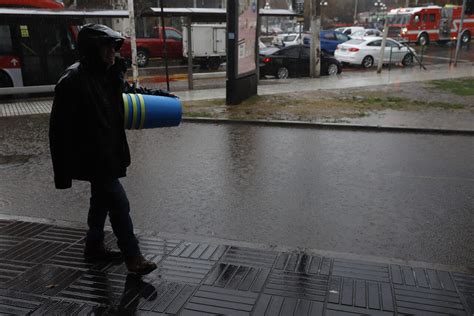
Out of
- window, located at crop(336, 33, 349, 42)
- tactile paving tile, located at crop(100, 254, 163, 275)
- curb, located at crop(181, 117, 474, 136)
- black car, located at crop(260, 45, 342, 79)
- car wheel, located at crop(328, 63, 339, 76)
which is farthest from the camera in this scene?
window, located at crop(336, 33, 349, 42)

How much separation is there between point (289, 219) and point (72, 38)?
1267 cm

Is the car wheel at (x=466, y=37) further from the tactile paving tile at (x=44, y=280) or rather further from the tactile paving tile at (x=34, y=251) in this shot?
the tactile paving tile at (x=44, y=280)

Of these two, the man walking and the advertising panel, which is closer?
the man walking

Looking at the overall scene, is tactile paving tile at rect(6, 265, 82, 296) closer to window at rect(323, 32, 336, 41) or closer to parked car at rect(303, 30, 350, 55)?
parked car at rect(303, 30, 350, 55)

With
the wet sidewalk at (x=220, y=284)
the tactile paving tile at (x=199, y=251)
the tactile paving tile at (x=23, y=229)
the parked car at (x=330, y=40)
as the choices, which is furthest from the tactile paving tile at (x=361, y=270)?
the parked car at (x=330, y=40)

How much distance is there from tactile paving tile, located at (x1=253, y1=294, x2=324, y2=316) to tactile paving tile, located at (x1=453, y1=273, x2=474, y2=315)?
1.10 metres

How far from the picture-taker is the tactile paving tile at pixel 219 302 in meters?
3.27

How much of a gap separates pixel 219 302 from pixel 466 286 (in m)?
1.95

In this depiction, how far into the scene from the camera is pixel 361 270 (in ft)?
12.7

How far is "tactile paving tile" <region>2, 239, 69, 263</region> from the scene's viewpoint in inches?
161

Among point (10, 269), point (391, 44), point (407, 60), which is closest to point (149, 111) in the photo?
point (10, 269)

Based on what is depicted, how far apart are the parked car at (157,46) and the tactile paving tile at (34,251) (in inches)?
807

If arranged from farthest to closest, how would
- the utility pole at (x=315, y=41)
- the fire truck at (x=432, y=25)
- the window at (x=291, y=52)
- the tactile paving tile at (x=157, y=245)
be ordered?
the fire truck at (x=432, y=25), the window at (x=291, y=52), the utility pole at (x=315, y=41), the tactile paving tile at (x=157, y=245)

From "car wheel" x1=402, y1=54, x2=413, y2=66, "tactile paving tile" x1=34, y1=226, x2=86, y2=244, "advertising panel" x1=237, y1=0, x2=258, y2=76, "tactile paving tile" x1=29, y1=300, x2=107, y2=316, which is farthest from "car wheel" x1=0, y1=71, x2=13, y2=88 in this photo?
"car wheel" x1=402, y1=54, x2=413, y2=66
